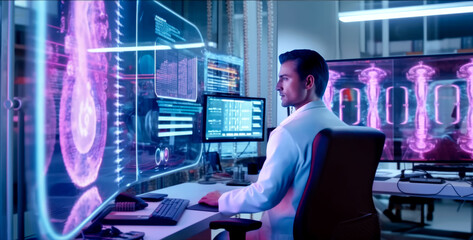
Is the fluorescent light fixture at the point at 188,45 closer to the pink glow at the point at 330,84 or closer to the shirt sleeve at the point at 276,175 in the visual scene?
the pink glow at the point at 330,84

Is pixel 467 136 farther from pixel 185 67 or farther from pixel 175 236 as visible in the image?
pixel 175 236

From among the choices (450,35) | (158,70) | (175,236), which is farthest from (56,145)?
(450,35)

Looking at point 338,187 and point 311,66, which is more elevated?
point 311,66

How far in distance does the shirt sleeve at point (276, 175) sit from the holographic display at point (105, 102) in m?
0.52

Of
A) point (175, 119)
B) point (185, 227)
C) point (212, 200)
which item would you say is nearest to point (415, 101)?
point (175, 119)

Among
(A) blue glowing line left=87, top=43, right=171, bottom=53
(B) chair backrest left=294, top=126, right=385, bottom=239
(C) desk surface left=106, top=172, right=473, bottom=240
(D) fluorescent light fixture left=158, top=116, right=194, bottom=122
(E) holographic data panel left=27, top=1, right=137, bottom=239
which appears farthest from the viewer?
(D) fluorescent light fixture left=158, top=116, right=194, bottom=122

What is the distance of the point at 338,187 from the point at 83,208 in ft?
2.84

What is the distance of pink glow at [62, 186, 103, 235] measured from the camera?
3.34 ft

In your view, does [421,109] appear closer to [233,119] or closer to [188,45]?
[233,119]

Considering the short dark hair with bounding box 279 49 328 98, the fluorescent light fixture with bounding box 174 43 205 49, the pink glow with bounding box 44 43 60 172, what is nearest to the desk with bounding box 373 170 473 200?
the short dark hair with bounding box 279 49 328 98

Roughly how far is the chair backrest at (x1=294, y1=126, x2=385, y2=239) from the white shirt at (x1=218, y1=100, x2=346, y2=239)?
168 mm

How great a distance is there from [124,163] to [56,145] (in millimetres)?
982

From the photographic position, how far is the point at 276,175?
1.74 m

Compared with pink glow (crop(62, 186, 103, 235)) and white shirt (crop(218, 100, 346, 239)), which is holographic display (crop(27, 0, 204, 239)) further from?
white shirt (crop(218, 100, 346, 239))
